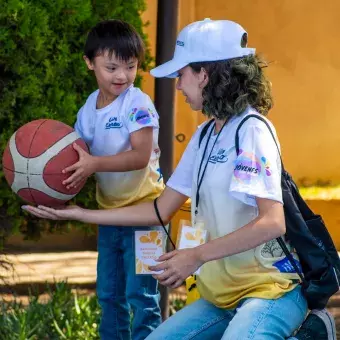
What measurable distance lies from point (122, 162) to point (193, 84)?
0.81 m

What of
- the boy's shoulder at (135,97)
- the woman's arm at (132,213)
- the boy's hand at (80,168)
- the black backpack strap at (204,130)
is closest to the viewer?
the black backpack strap at (204,130)

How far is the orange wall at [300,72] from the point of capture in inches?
325

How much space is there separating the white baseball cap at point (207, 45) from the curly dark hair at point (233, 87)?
0.10 feet

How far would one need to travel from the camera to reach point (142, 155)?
466cm

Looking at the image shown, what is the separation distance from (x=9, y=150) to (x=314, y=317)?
1599 millimetres

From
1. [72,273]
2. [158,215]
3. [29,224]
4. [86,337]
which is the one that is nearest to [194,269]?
[158,215]

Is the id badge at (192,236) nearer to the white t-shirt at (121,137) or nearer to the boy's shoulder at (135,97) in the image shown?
the white t-shirt at (121,137)

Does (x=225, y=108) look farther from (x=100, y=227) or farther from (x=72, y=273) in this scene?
(x=72, y=273)

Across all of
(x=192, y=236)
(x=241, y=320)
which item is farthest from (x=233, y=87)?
(x=241, y=320)

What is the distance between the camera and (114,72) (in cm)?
475

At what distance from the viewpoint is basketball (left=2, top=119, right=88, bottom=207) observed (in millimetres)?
4297

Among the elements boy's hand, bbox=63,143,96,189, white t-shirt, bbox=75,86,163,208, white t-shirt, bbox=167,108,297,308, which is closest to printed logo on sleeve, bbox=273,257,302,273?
white t-shirt, bbox=167,108,297,308

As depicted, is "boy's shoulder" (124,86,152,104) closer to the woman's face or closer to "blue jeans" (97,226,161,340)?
"blue jeans" (97,226,161,340)

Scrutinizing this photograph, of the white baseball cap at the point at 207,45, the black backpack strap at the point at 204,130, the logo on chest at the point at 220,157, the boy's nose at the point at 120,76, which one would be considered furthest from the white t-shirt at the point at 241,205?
the boy's nose at the point at 120,76
